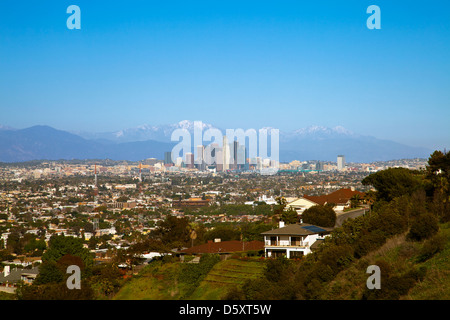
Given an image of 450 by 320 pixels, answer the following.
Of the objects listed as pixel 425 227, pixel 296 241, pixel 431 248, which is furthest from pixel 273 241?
pixel 431 248

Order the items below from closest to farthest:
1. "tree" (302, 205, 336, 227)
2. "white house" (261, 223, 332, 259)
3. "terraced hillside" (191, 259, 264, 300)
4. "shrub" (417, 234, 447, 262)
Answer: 1. "shrub" (417, 234, 447, 262)
2. "terraced hillside" (191, 259, 264, 300)
3. "white house" (261, 223, 332, 259)
4. "tree" (302, 205, 336, 227)

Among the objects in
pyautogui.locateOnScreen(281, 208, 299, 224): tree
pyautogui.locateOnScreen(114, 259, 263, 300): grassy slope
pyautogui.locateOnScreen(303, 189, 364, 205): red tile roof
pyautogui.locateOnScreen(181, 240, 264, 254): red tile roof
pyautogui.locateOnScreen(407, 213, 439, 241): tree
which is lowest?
pyautogui.locateOnScreen(114, 259, 263, 300): grassy slope

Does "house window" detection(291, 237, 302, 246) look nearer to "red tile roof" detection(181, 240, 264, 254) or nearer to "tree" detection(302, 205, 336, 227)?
"red tile roof" detection(181, 240, 264, 254)

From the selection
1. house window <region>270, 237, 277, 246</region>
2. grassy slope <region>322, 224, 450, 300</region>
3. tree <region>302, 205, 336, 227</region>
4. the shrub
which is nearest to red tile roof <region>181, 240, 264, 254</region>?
house window <region>270, 237, 277, 246</region>

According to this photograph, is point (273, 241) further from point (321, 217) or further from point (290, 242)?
point (321, 217)

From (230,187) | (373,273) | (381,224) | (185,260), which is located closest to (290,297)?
(373,273)
